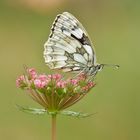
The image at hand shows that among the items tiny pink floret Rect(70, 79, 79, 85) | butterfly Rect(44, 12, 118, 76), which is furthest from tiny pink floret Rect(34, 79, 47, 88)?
butterfly Rect(44, 12, 118, 76)

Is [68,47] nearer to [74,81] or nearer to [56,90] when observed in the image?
[74,81]

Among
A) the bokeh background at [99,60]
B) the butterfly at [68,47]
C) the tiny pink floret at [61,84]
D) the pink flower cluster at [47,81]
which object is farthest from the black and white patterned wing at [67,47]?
the bokeh background at [99,60]

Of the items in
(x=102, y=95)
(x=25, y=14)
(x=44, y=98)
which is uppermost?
(x=25, y=14)

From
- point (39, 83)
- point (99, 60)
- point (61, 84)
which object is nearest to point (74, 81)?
point (61, 84)
